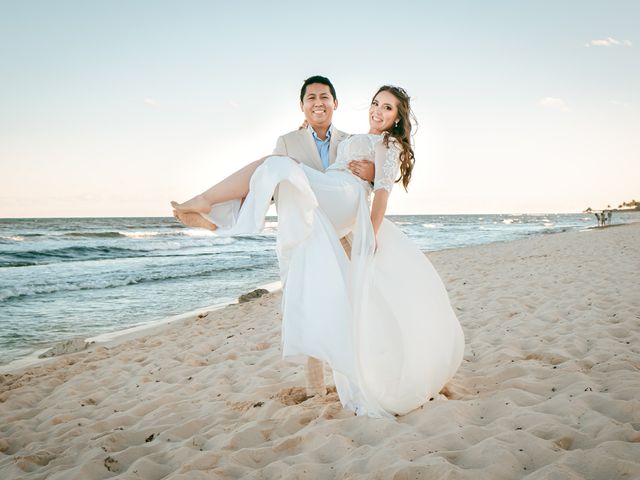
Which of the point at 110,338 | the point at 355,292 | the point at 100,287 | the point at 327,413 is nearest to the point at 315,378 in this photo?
the point at 327,413

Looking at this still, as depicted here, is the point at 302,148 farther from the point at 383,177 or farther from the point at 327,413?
the point at 327,413

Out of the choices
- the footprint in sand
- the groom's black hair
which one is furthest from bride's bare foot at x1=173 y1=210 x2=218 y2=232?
the footprint in sand

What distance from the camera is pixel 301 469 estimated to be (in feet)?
7.40

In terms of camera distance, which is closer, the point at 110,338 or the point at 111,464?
the point at 111,464

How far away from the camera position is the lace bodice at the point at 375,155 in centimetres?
309

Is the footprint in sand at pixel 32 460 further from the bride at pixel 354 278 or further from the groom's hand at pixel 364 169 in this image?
the groom's hand at pixel 364 169

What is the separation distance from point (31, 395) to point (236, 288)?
279 inches

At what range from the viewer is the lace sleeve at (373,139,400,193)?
3.08 m

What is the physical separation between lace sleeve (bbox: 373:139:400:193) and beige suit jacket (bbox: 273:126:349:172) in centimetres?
58

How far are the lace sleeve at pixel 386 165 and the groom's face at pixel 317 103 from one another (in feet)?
2.21

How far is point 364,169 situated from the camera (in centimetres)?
323

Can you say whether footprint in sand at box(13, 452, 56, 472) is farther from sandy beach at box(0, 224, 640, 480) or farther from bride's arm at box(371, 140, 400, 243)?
bride's arm at box(371, 140, 400, 243)

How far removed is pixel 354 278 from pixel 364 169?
0.83 m

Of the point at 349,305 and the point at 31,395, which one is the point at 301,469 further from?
the point at 31,395
